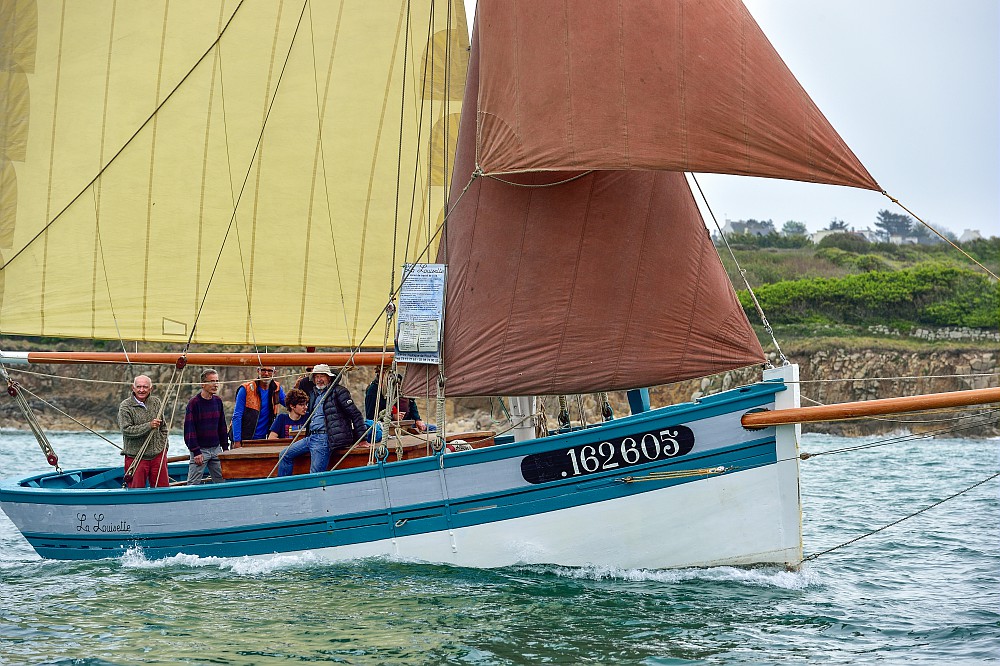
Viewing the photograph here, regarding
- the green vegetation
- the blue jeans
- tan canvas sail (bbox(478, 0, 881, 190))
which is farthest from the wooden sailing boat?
the green vegetation

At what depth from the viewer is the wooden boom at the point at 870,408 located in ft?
33.4

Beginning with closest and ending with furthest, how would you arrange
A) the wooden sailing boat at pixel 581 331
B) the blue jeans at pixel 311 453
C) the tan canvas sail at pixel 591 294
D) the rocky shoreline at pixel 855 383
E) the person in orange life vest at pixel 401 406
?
the wooden sailing boat at pixel 581 331 < the tan canvas sail at pixel 591 294 < the blue jeans at pixel 311 453 < the person in orange life vest at pixel 401 406 < the rocky shoreline at pixel 855 383

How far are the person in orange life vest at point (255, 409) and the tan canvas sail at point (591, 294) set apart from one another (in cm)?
414

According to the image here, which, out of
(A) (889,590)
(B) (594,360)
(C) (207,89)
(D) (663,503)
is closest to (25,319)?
(C) (207,89)

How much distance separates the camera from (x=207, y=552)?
1282 cm

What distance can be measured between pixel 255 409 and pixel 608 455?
641 cm

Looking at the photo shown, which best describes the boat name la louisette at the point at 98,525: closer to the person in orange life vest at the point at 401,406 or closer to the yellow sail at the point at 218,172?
the yellow sail at the point at 218,172

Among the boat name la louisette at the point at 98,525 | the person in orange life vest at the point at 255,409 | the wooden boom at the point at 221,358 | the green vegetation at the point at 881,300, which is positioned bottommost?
the boat name la louisette at the point at 98,525

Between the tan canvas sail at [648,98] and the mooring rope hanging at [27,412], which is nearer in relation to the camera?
the tan canvas sail at [648,98]

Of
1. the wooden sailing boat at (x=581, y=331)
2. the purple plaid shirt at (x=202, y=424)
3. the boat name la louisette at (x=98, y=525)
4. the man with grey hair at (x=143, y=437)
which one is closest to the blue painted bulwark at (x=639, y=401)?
the wooden sailing boat at (x=581, y=331)

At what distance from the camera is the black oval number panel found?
439 inches

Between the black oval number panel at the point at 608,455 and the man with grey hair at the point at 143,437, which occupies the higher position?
the man with grey hair at the point at 143,437

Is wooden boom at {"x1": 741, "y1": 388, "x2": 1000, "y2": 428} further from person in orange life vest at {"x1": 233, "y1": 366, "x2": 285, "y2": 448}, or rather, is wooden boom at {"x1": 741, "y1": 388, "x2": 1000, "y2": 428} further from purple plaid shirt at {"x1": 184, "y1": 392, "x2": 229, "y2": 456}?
person in orange life vest at {"x1": 233, "y1": 366, "x2": 285, "y2": 448}

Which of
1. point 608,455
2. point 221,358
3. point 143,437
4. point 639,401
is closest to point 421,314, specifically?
point 608,455
